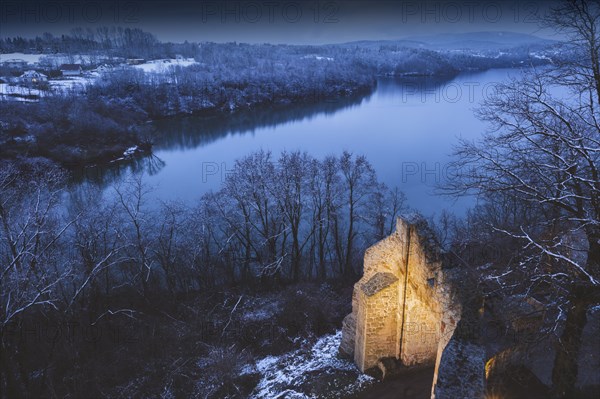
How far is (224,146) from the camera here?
1626 inches

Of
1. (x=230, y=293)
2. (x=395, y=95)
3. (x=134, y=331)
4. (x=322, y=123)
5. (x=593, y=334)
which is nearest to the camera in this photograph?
(x=593, y=334)

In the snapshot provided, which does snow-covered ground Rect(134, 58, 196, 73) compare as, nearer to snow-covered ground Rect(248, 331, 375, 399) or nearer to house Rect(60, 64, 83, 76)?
house Rect(60, 64, 83, 76)

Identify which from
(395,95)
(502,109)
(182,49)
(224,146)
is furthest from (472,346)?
(182,49)

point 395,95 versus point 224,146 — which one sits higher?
point 395,95

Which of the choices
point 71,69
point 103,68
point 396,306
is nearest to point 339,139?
point 396,306

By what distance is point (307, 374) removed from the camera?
1205 cm

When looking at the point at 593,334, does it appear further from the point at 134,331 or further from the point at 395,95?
the point at 395,95

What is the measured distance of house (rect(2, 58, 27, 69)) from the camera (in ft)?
257

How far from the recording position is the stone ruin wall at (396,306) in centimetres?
1029

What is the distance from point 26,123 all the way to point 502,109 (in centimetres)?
4321

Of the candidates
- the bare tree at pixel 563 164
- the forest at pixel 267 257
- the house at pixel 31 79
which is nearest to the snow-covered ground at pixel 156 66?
the house at pixel 31 79

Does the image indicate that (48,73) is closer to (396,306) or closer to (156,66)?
(156,66)

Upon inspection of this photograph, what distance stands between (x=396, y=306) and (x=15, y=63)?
9640 centimetres

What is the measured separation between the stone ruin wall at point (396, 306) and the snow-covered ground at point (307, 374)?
1.86 ft
